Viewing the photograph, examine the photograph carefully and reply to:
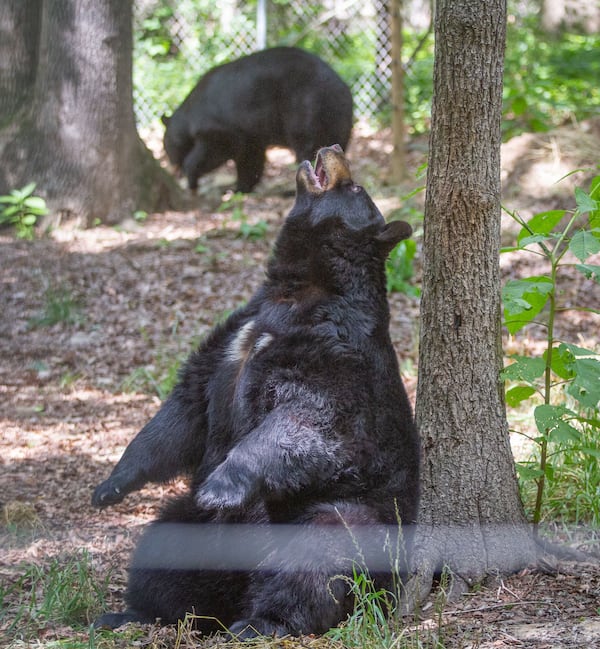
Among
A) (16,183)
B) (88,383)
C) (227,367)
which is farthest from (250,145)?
(227,367)

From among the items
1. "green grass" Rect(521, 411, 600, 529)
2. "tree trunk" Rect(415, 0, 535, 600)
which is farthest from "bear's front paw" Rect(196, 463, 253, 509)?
"green grass" Rect(521, 411, 600, 529)

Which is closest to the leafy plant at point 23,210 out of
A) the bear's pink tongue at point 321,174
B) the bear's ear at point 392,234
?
the bear's pink tongue at point 321,174

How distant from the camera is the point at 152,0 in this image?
19.3 metres

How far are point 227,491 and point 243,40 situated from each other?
13901mm

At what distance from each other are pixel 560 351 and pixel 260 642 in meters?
1.70

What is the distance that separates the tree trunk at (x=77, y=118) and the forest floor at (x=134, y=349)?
0.47 metres

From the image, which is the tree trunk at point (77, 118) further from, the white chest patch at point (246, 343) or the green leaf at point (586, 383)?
the green leaf at point (586, 383)

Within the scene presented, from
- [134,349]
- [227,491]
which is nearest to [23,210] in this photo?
[134,349]

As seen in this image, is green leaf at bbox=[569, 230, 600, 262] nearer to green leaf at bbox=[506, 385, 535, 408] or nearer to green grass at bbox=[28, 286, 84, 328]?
green leaf at bbox=[506, 385, 535, 408]

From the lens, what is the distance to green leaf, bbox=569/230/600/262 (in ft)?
10.5

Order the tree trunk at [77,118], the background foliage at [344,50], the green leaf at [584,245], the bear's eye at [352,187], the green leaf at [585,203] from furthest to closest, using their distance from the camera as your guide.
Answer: the background foliage at [344,50] < the tree trunk at [77,118] < the bear's eye at [352,187] < the green leaf at [585,203] < the green leaf at [584,245]

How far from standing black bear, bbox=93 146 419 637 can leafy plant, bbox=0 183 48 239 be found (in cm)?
553

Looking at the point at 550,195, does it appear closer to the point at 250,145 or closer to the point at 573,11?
the point at 250,145

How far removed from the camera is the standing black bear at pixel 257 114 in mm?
10938
